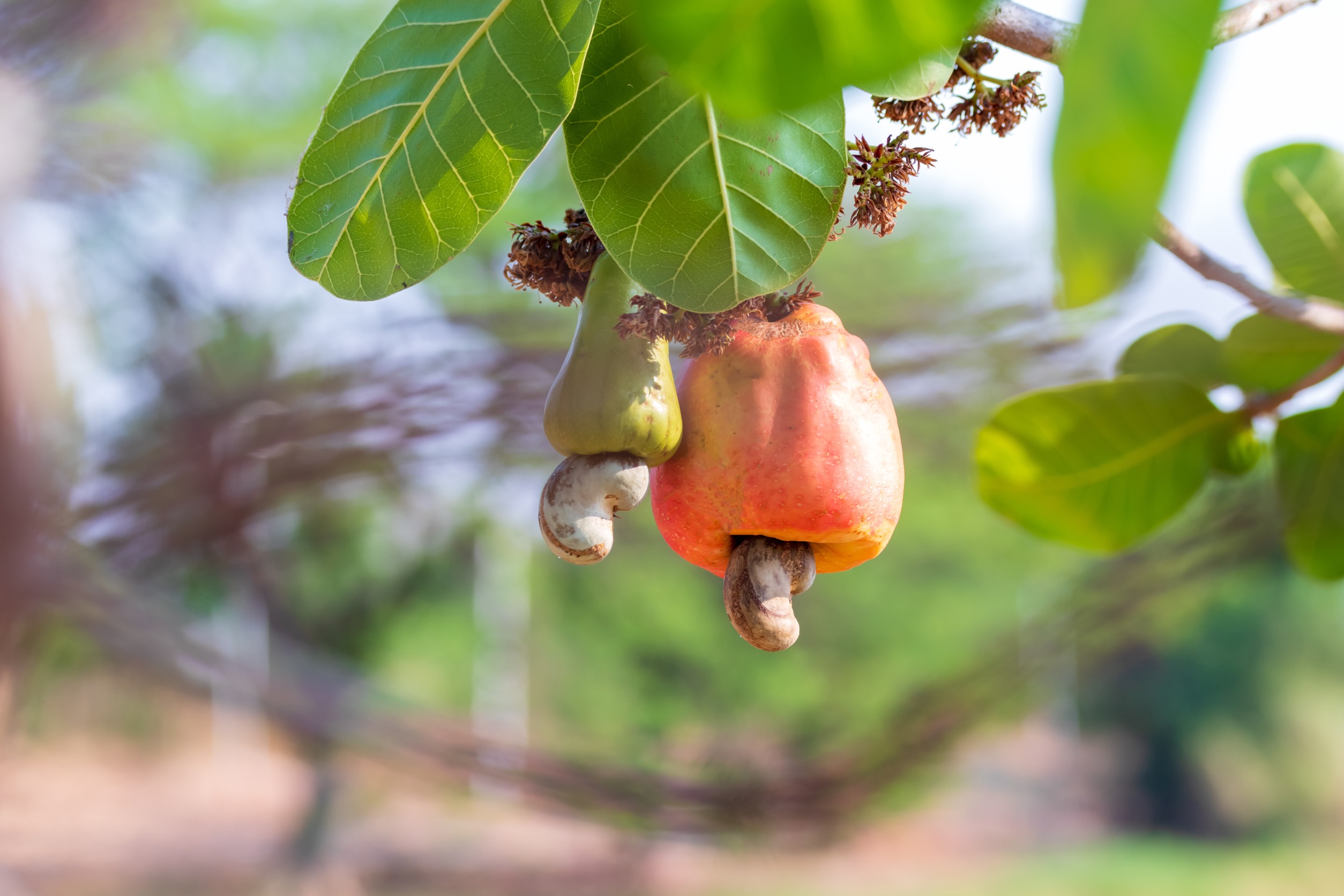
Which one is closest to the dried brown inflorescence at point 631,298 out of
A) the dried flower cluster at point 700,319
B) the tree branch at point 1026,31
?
the dried flower cluster at point 700,319

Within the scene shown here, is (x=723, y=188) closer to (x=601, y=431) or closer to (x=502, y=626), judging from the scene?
(x=601, y=431)

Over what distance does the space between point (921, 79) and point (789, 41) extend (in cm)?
18

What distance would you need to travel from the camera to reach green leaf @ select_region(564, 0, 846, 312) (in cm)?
31

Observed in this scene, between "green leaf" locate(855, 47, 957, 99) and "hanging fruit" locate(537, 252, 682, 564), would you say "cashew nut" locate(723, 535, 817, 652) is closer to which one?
"hanging fruit" locate(537, 252, 682, 564)

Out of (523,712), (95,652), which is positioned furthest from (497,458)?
(523,712)

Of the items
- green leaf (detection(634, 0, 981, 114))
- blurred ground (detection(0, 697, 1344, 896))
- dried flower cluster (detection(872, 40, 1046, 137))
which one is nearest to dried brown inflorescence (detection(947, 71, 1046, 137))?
dried flower cluster (detection(872, 40, 1046, 137))

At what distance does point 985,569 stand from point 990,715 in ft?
13.0

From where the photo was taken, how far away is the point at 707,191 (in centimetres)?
32

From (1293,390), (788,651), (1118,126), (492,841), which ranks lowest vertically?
(1118,126)

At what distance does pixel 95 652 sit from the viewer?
3074 millimetres

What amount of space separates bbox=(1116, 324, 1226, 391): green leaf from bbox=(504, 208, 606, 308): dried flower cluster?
52 centimetres

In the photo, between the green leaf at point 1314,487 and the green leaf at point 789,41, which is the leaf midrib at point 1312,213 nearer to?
the green leaf at point 1314,487

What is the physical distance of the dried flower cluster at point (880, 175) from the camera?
0.32 metres

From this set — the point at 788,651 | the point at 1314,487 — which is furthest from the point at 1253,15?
the point at 788,651
